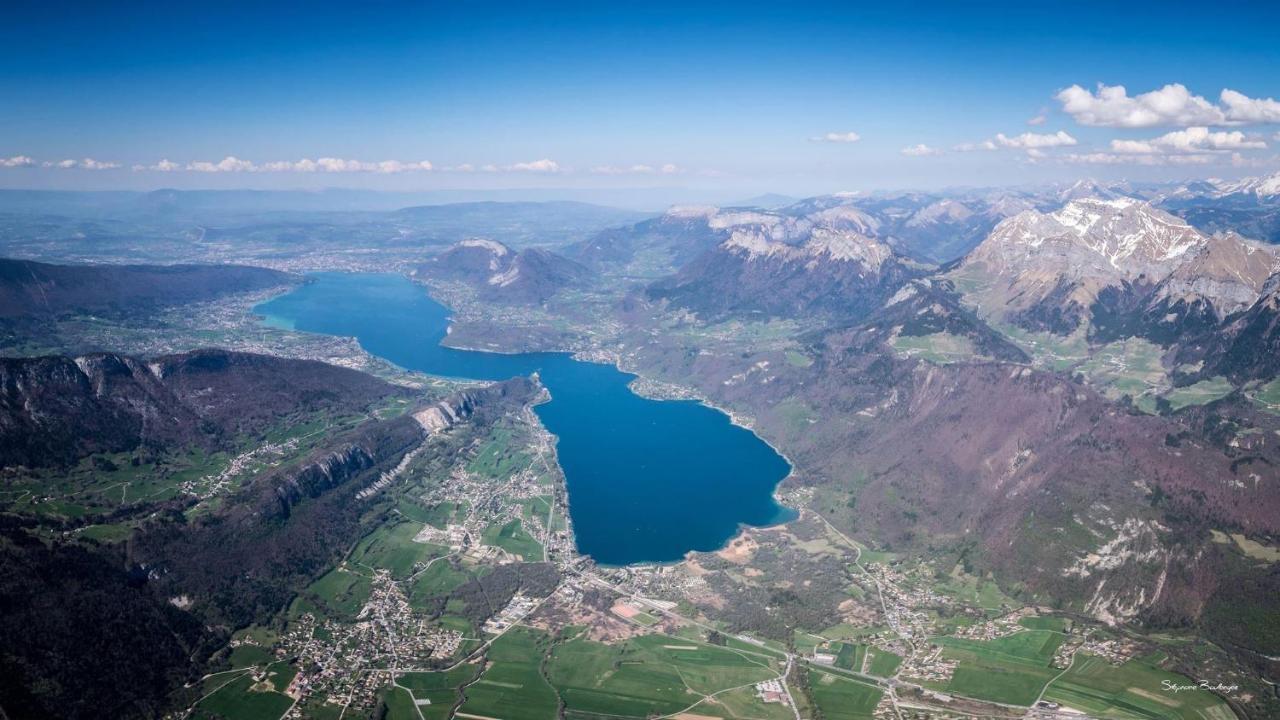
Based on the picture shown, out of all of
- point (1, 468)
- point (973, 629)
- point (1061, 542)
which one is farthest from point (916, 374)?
point (1, 468)

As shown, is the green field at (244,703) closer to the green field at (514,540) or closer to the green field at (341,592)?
the green field at (341,592)

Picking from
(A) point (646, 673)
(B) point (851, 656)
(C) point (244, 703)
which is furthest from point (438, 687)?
(B) point (851, 656)

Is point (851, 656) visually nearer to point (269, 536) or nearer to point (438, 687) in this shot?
point (438, 687)

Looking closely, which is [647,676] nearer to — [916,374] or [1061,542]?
[1061,542]

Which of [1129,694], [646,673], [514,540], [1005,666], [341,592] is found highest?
[341,592]

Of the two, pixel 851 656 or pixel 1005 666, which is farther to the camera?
pixel 851 656
